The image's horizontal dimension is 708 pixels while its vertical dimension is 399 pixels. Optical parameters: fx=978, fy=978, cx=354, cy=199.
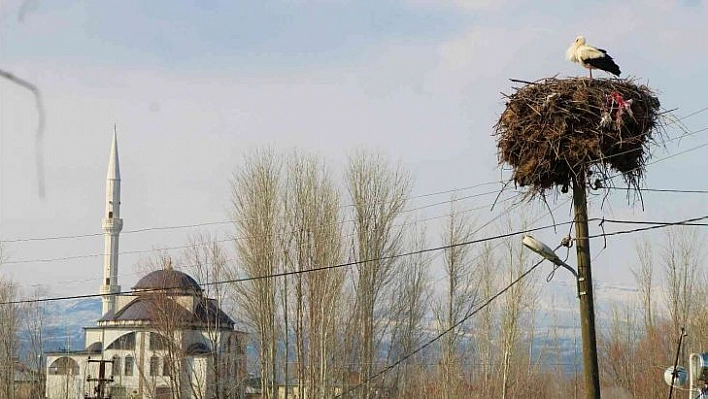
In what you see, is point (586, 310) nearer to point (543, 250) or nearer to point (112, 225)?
point (543, 250)

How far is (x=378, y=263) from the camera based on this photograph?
33375 millimetres

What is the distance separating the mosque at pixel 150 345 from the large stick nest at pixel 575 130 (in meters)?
20.0

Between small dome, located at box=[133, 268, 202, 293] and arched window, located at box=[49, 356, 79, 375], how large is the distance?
11.0 m

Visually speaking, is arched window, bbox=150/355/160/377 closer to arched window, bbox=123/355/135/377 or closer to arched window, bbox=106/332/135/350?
arched window, bbox=123/355/135/377

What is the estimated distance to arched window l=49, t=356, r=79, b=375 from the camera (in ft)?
187

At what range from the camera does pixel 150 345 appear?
47344 mm

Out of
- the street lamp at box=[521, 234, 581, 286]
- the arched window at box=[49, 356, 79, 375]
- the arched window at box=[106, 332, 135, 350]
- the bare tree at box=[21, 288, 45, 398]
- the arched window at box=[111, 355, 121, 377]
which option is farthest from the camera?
the arched window at box=[49, 356, 79, 375]

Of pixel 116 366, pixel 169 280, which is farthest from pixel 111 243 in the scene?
pixel 169 280

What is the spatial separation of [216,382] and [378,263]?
30.8 feet

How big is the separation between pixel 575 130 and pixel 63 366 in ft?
172

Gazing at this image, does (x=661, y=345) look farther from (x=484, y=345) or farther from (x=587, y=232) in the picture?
(x=587, y=232)

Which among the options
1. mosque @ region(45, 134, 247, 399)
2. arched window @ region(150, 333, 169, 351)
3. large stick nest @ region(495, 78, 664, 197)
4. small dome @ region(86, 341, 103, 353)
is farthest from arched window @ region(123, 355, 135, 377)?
large stick nest @ region(495, 78, 664, 197)

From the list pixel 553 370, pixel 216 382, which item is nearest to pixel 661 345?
pixel 553 370

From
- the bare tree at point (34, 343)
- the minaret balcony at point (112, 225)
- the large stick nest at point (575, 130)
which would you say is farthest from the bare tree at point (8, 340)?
the large stick nest at point (575, 130)
